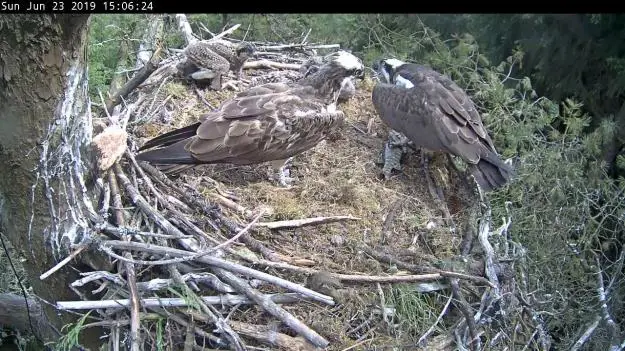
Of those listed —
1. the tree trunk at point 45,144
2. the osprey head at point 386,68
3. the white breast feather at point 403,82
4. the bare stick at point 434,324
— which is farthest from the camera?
the osprey head at point 386,68

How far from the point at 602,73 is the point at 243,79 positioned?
3.70 metres

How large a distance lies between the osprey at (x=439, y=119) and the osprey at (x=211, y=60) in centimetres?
115

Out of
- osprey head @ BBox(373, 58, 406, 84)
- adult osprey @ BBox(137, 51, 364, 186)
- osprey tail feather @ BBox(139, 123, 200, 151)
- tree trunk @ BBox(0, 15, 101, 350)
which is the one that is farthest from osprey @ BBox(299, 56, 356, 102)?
tree trunk @ BBox(0, 15, 101, 350)

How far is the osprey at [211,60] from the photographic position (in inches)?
209

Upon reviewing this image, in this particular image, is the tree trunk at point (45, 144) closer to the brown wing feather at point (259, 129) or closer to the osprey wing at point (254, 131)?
the osprey wing at point (254, 131)

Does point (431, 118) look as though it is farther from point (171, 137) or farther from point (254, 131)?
point (171, 137)

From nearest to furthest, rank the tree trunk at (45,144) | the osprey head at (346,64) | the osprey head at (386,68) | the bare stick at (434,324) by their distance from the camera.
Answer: the tree trunk at (45,144) → the bare stick at (434,324) → the osprey head at (346,64) → the osprey head at (386,68)

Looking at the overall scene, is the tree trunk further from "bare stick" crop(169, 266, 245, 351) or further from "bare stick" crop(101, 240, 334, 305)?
"bare stick" crop(169, 266, 245, 351)

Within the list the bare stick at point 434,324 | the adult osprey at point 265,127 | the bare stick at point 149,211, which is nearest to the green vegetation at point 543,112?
the bare stick at point 434,324

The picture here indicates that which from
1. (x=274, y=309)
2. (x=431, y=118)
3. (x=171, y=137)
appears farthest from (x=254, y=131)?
(x=274, y=309)

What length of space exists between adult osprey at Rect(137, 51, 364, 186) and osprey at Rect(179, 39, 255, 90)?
0.58m

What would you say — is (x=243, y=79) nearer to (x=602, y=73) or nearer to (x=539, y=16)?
(x=539, y=16)

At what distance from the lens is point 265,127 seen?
458 cm

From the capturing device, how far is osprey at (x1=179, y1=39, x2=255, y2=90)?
17.4 feet
